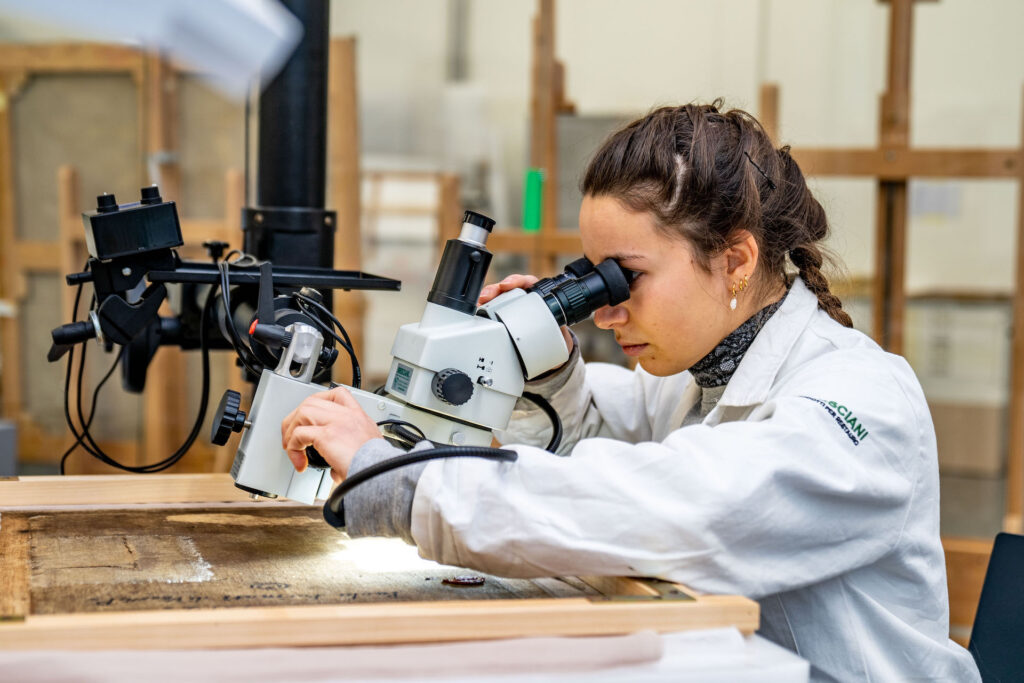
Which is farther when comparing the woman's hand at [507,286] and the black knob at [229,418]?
the woman's hand at [507,286]

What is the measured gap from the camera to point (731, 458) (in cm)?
89

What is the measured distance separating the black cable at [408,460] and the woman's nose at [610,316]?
10.6 inches

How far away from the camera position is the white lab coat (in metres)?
0.88

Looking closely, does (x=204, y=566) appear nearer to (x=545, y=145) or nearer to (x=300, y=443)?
(x=300, y=443)

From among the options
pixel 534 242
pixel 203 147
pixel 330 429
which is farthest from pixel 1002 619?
pixel 203 147

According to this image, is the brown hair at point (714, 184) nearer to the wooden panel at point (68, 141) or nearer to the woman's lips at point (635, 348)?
the woman's lips at point (635, 348)

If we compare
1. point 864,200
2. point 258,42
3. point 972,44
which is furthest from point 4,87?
point 972,44

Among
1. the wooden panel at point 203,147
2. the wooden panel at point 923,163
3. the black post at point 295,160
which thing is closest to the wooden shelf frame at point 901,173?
the wooden panel at point 923,163

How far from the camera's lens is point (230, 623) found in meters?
0.75

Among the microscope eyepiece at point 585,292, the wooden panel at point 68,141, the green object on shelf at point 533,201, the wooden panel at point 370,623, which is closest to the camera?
the wooden panel at point 370,623

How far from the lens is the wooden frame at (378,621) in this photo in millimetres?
734

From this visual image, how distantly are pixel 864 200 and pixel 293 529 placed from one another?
1.92m

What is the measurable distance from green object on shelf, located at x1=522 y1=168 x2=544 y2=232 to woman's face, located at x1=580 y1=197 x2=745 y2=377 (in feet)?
5.02

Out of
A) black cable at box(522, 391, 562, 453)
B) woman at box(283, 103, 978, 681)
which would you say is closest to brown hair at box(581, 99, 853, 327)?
woman at box(283, 103, 978, 681)
